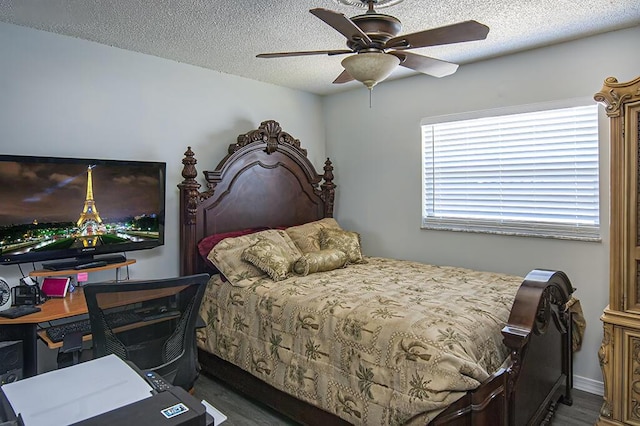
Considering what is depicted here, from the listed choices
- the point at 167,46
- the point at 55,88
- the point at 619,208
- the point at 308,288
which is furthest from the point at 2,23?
the point at 619,208

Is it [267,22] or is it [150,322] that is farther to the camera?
[267,22]

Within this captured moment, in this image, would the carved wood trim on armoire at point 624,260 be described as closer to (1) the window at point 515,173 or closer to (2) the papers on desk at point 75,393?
(1) the window at point 515,173

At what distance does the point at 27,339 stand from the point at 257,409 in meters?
1.40

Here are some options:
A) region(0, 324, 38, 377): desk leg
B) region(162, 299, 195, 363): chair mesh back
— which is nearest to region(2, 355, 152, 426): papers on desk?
region(162, 299, 195, 363): chair mesh back

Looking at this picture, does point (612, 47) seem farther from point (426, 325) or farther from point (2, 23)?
point (2, 23)

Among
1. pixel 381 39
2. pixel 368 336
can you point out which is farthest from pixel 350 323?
pixel 381 39

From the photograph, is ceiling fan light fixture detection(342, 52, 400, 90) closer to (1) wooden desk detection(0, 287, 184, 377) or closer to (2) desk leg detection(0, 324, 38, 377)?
(1) wooden desk detection(0, 287, 184, 377)

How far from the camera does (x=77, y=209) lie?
8.96 ft

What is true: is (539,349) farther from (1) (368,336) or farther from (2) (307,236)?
(2) (307,236)

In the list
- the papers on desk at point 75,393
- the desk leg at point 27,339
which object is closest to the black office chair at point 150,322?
the desk leg at point 27,339

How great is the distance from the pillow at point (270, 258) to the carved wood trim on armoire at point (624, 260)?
203 cm

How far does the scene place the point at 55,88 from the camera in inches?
110

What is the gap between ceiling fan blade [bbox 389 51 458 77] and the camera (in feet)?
7.16

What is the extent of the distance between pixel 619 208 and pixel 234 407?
2.63m
